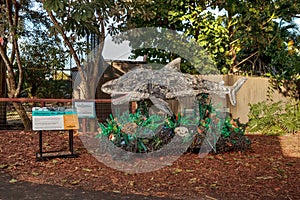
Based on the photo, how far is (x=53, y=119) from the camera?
19.5 ft

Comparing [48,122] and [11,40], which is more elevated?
[11,40]

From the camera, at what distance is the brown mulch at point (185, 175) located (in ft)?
14.3

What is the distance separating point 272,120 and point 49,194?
821 cm

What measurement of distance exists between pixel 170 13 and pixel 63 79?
5.07m

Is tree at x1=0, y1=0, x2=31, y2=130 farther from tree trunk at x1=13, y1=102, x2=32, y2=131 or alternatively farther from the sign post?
the sign post

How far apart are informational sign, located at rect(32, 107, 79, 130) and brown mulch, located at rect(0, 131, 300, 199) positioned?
61 centimetres

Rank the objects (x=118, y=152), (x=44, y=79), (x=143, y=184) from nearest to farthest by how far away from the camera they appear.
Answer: (x=143, y=184) < (x=118, y=152) < (x=44, y=79)

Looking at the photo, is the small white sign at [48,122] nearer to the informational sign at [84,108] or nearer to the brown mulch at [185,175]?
the brown mulch at [185,175]

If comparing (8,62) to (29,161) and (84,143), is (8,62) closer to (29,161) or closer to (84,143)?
(84,143)

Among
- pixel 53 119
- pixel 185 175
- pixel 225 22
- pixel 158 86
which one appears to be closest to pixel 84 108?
pixel 53 119

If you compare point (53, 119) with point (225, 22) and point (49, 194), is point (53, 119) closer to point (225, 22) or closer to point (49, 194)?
point (49, 194)

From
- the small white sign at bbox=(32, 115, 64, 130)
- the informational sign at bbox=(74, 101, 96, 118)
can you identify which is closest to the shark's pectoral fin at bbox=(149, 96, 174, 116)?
the informational sign at bbox=(74, 101, 96, 118)

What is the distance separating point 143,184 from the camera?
465 cm

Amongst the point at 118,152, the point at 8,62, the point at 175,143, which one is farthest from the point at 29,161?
the point at 8,62
